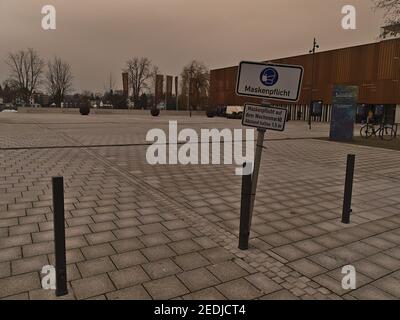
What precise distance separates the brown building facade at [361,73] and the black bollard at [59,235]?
119 ft

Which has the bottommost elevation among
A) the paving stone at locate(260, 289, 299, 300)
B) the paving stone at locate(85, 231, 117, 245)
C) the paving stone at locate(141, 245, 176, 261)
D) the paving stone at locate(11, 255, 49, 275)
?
the paving stone at locate(260, 289, 299, 300)

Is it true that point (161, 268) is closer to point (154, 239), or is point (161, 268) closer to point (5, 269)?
point (154, 239)

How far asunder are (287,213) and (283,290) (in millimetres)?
2294

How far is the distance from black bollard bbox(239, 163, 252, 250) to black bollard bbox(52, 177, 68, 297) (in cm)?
188

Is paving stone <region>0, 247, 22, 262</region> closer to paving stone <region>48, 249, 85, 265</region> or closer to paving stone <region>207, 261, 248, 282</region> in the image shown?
paving stone <region>48, 249, 85, 265</region>

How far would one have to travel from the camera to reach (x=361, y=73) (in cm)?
3988

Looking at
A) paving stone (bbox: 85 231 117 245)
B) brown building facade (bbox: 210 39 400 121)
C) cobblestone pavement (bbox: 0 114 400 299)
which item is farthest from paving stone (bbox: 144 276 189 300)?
brown building facade (bbox: 210 39 400 121)

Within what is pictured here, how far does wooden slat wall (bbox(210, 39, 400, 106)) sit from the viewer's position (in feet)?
121

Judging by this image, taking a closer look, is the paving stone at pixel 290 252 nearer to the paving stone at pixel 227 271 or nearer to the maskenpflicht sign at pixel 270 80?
the paving stone at pixel 227 271

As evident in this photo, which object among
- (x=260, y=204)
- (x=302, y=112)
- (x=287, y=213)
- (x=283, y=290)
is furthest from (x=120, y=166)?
(x=302, y=112)

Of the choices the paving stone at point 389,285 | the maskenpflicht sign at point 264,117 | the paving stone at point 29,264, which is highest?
the maskenpflicht sign at point 264,117

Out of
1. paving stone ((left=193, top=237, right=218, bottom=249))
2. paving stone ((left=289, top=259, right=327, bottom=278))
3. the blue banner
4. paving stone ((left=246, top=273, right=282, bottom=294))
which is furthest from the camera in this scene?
the blue banner

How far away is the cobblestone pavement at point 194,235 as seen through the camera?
2990 millimetres

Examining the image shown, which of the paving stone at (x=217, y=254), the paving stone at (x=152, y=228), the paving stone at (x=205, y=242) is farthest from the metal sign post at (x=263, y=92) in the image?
the paving stone at (x=152, y=228)
